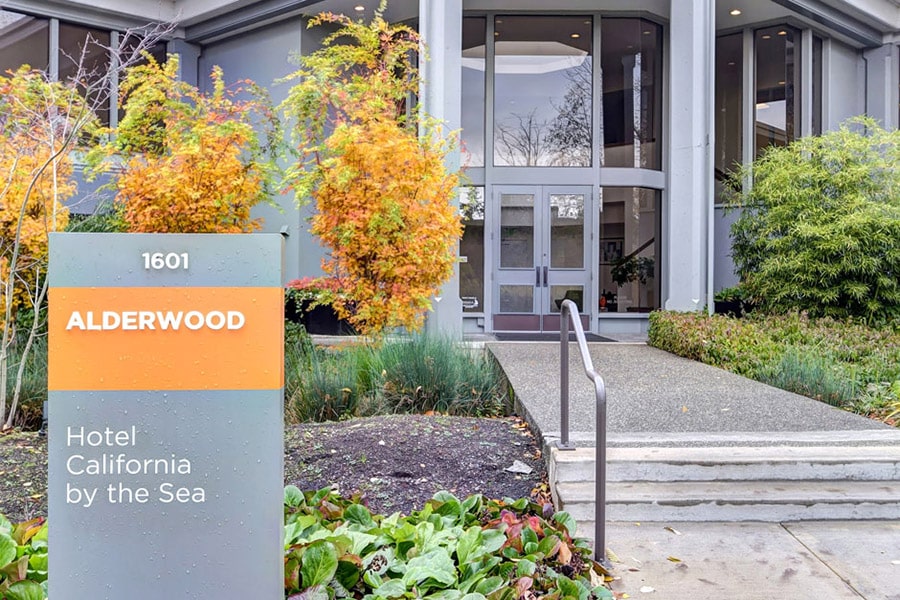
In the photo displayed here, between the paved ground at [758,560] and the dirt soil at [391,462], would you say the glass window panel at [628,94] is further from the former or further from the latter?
the paved ground at [758,560]

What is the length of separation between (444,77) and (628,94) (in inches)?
192

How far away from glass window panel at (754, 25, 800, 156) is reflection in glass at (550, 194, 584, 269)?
4.42 m

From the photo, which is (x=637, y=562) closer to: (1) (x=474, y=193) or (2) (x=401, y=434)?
(2) (x=401, y=434)

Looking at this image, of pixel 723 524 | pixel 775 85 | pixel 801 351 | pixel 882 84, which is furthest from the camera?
pixel 882 84

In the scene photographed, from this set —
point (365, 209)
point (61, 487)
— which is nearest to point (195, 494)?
point (61, 487)

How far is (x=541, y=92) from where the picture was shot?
13641 mm

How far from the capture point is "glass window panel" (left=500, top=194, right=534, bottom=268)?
1331 cm

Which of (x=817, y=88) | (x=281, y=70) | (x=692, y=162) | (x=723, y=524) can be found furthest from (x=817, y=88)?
(x=723, y=524)

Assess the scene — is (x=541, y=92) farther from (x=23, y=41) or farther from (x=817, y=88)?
(x=23, y=41)

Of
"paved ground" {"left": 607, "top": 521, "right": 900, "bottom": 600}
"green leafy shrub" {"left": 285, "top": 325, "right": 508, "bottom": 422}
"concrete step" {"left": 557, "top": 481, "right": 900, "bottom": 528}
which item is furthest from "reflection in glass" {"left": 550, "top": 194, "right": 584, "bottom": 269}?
Result: "paved ground" {"left": 607, "top": 521, "right": 900, "bottom": 600}

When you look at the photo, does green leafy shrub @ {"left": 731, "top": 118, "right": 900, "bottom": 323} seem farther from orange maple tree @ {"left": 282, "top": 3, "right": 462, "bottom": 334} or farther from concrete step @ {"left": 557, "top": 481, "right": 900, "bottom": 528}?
concrete step @ {"left": 557, "top": 481, "right": 900, "bottom": 528}

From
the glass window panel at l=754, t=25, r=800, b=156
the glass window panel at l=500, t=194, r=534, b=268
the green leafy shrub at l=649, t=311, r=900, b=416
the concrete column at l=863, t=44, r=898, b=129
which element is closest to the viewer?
the green leafy shrub at l=649, t=311, r=900, b=416

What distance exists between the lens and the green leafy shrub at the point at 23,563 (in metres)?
2.17

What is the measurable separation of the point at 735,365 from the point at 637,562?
5.04 m
